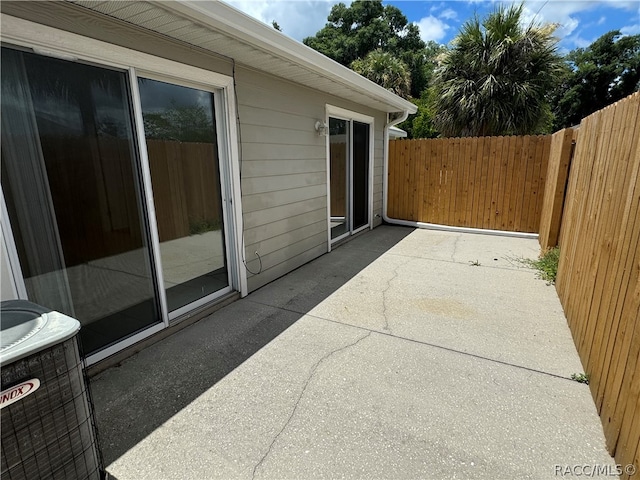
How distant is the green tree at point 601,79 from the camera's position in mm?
20688

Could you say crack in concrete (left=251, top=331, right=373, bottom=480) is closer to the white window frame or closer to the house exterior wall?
the white window frame

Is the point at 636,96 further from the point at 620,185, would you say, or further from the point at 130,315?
the point at 130,315

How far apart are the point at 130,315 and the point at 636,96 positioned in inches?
143

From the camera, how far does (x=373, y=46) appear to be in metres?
23.5

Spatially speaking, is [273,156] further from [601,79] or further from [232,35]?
[601,79]

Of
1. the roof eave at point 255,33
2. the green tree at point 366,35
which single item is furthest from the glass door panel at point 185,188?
the green tree at point 366,35

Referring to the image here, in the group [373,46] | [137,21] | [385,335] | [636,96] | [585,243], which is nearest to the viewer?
[636,96]

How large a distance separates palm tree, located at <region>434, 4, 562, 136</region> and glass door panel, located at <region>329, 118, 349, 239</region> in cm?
495

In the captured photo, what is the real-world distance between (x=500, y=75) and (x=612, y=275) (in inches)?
328

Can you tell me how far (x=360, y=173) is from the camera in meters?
6.41

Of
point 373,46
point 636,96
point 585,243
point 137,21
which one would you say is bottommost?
point 585,243

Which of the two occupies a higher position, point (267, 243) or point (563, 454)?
point (267, 243)

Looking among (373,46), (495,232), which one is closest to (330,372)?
(495,232)

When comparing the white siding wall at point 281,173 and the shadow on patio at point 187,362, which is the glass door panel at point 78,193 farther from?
the white siding wall at point 281,173
